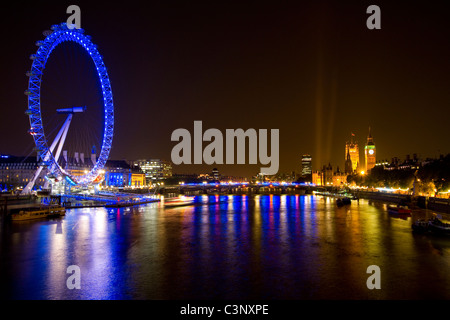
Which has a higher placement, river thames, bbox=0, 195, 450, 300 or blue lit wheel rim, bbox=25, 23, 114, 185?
blue lit wheel rim, bbox=25, 23, 114, 185

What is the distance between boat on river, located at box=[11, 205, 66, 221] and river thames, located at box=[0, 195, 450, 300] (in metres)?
6.22

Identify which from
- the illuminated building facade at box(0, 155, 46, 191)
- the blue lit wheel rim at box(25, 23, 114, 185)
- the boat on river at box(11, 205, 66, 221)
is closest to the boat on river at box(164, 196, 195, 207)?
the blue lit wheel rim at box(25, 23, 114, 185)

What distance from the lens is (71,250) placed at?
28.5 metres

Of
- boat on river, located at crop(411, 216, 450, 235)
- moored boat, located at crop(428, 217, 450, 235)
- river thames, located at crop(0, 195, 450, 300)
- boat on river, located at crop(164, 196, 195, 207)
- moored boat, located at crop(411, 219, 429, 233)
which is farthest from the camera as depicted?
boat on river, located at crop(164, 196, 195, 207)

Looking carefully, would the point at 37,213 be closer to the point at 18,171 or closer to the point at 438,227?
the point at 438,227

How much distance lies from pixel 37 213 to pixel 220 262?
33835 mm

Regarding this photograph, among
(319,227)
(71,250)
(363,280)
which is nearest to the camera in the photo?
(363,280)

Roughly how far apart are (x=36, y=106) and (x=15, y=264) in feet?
117

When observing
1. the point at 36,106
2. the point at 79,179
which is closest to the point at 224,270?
the point at 36,106

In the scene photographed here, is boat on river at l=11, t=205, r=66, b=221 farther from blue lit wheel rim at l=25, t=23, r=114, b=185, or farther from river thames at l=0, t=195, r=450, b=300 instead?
blue lit wheel rim at l=25, t=23, r=114, b=185

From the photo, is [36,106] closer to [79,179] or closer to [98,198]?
[79,179]

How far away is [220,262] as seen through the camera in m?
25.0

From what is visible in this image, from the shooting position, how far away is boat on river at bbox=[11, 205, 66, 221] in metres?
46.6

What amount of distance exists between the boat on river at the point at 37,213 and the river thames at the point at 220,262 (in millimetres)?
6222
